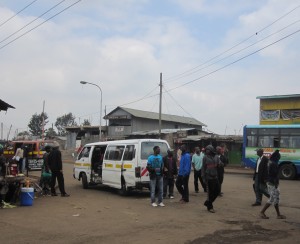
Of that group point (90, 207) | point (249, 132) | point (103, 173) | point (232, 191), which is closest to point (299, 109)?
point (249, 132)

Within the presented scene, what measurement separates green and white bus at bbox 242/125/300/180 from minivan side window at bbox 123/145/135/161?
11.9 m

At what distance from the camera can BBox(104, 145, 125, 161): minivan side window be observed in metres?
14.8

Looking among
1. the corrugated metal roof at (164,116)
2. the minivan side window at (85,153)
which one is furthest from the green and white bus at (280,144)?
the corrugated metal roof at (164,116)

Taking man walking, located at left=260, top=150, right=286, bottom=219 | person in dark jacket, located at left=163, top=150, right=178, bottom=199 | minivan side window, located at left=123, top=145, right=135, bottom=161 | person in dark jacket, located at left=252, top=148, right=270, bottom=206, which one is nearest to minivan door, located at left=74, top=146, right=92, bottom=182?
minivan side window, located at left=123, top=145, right=135, bottom=161

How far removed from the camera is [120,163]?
1458 cm

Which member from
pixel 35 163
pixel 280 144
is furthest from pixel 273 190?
pixel 35 163

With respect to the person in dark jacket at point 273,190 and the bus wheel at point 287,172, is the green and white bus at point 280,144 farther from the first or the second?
the person in dark jacket at point 273,190

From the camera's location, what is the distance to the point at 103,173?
1575 cm

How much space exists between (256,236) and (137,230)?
7.83 ft

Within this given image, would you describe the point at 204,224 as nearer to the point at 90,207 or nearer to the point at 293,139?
the point at 90,207

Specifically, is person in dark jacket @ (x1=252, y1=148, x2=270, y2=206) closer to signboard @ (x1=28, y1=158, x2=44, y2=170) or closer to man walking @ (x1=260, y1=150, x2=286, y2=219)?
man walking @ (x1=260, y1=150, x2=286, y2=219)

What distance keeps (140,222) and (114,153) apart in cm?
587

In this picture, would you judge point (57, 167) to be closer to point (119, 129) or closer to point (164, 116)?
point (119, 129)

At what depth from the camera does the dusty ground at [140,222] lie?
26.0 ft
